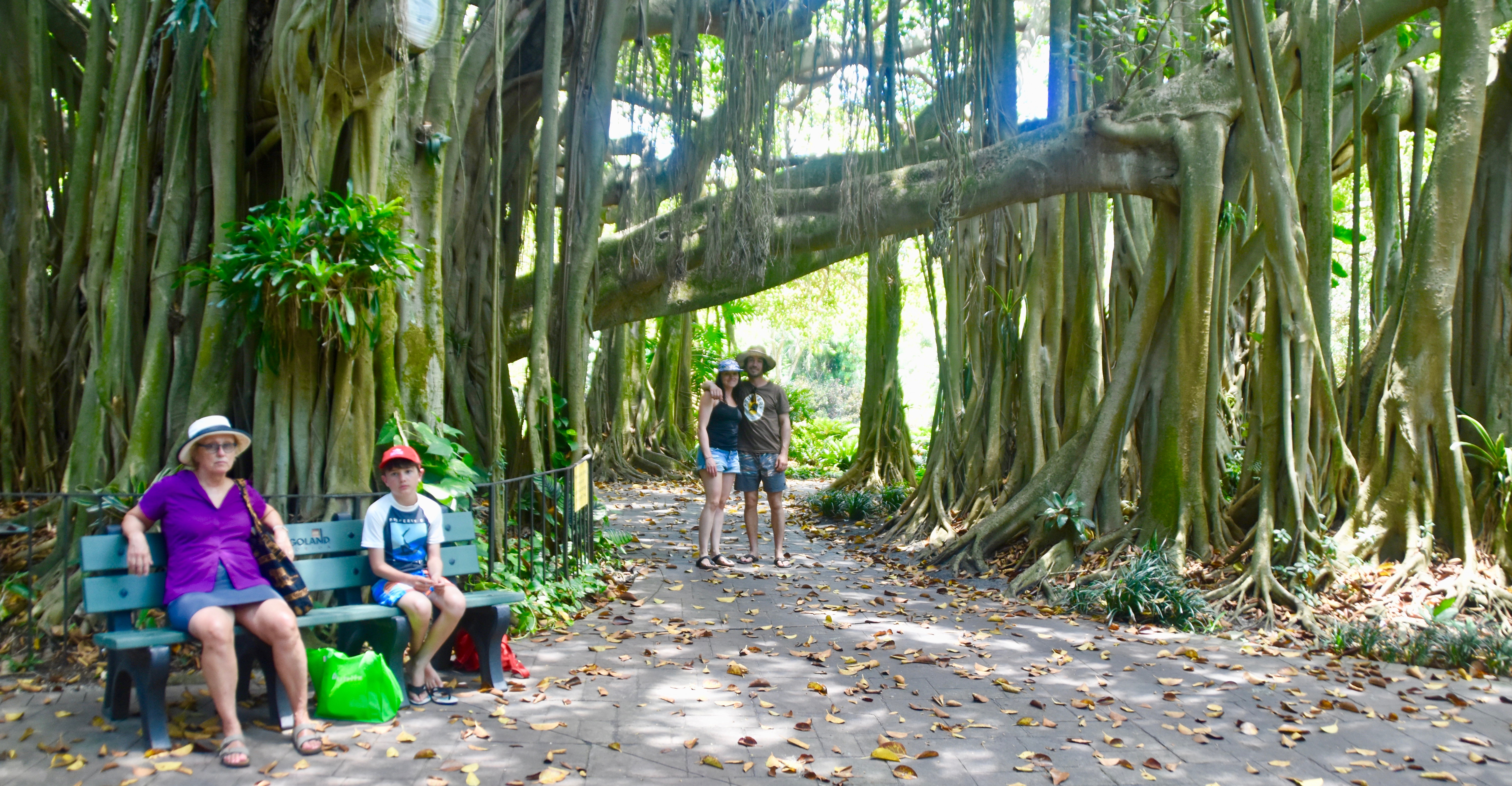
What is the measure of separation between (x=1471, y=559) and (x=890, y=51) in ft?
13.9

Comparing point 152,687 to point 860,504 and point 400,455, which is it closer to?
point 400,455

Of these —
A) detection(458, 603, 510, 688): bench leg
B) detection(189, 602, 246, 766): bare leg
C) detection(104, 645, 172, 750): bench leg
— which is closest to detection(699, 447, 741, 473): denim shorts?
detection(458, 603, 510, 688): bench leg

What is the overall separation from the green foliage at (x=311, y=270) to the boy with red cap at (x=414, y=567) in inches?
30.7

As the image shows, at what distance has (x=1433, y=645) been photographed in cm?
484

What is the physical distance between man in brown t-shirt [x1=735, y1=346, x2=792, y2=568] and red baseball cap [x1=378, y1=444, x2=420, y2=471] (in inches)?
134

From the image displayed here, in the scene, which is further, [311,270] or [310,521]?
[310,521]

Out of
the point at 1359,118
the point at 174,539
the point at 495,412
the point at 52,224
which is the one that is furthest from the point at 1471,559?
the point at 52,224

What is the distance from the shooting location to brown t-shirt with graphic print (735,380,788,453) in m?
7.39

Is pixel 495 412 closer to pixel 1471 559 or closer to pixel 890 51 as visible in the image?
pixel 890 51

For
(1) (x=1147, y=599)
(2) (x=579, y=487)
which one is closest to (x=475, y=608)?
(2) (x=579, y=487)

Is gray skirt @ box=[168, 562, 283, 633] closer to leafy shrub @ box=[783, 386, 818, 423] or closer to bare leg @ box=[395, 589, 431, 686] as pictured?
bare leg @ box=[395, 589, 431, 686]

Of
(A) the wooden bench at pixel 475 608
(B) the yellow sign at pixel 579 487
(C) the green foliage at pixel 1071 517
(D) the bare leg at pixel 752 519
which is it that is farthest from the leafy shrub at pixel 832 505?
(A) the wooden bench at pixel 475 608

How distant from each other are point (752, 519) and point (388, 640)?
381 cm

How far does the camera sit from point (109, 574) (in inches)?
145
